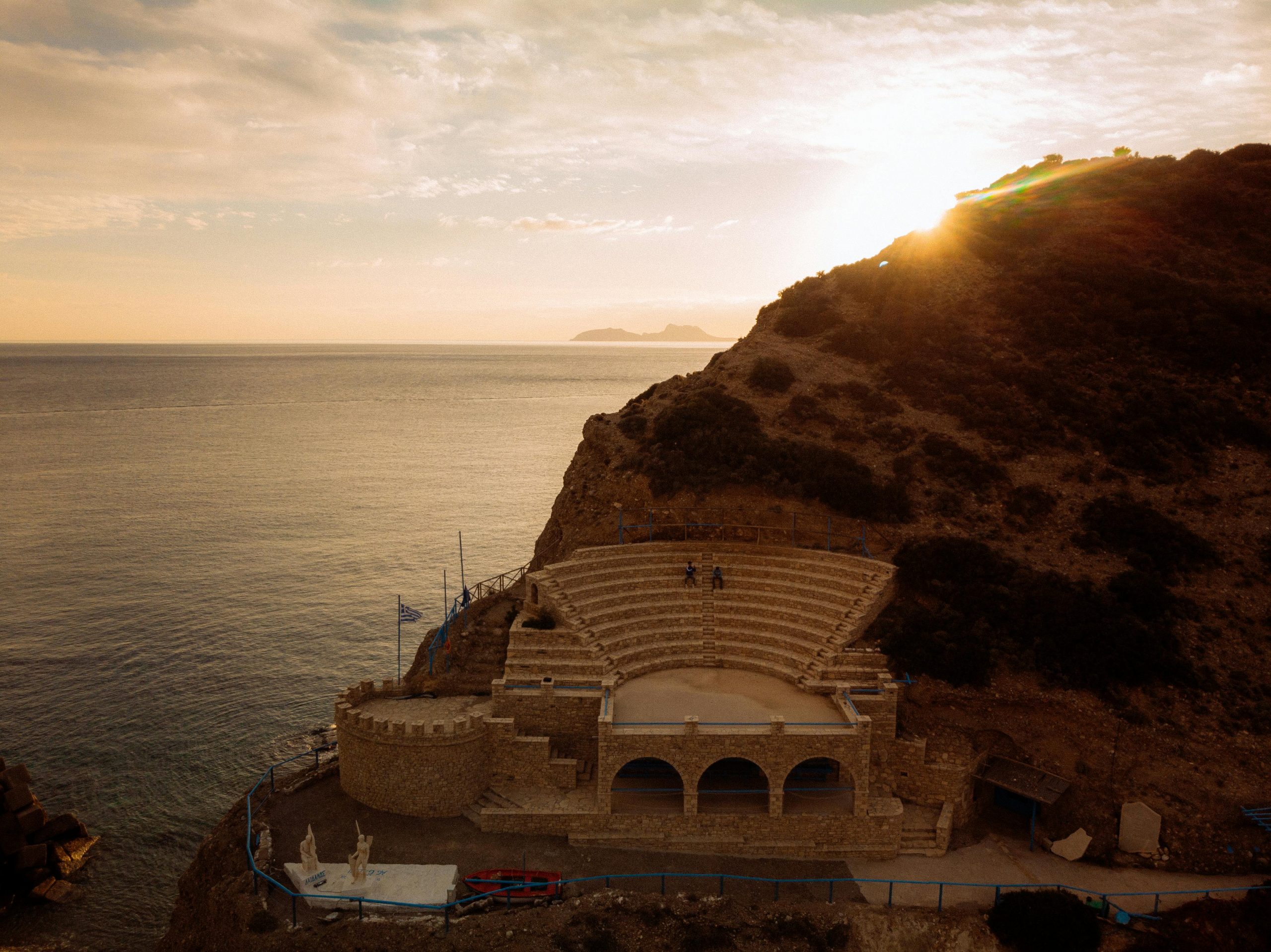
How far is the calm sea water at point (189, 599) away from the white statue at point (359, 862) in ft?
36.7

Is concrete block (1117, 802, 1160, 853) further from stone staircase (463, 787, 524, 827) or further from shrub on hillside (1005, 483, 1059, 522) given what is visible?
stone staircase (463, 787, 524, 827)

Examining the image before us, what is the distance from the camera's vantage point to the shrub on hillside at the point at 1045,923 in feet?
68.9

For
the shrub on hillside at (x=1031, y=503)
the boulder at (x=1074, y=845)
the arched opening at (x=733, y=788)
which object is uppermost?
the shrub on hillside at (x=1031, y=503)

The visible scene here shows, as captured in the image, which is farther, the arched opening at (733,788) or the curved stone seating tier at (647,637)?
the curved stone seating tier at (647,637)

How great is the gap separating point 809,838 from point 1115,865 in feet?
30.4

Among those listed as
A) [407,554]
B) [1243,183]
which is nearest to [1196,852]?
[1243,183]

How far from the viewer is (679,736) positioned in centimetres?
2431

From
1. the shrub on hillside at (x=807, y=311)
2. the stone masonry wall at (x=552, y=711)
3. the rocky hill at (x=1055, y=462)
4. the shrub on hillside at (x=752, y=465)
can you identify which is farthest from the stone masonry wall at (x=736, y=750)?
the shrub on hillside at (x=807, y=311)

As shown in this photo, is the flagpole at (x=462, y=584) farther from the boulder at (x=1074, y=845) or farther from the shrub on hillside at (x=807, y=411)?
the boulder at (x=1074, y=845)

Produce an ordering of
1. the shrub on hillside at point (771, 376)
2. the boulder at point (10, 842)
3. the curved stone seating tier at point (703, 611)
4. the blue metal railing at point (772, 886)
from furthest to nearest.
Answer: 1. the shrub on hillside at point (771, 376)
2. the boulder at point (10, 842)
3. the curved stone seating tier at point (703, 611)
4. the blue metal railing at point (772, 886)

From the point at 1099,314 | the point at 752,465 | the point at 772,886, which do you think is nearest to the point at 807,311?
the point at 1099,314

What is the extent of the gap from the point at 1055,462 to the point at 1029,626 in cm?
1248

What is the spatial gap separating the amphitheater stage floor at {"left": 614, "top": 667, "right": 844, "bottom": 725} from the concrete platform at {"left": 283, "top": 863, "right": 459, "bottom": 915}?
6.64m

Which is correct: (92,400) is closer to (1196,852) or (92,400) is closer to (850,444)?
(850,444)
